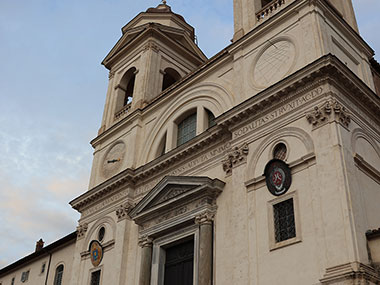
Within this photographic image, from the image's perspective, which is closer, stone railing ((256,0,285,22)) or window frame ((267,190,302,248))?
window frame ((267,190,302,248))

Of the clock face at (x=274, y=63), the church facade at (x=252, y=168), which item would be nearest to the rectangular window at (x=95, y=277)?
the church facade at (x=252, y=168)

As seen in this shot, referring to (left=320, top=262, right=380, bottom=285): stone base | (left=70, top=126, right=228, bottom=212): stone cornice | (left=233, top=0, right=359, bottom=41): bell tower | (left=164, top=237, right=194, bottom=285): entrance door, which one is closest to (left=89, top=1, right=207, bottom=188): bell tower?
(left=70, top=126, right=228, bottom=212): stone cornice

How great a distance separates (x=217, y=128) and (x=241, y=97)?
52.5 inches

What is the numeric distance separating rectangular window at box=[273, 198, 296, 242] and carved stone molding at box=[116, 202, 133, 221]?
7385 millimetres

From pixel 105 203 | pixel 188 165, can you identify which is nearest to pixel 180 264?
pixel 188 165

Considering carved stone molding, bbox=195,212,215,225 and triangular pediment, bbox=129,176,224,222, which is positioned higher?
triangular pediment, bbox=129,176,224,222

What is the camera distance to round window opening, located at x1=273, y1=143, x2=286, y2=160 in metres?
14.3

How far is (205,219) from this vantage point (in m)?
15.5

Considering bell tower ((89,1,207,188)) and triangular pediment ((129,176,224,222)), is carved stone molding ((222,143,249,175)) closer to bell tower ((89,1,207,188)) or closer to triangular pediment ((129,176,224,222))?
triangular pediment ((129,176,224,222))

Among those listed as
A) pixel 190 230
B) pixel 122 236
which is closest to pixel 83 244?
pixel 122 236

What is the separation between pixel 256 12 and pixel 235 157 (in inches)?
240

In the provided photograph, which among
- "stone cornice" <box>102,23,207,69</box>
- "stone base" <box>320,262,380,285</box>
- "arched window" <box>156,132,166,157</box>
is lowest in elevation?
"stone base" <box>320,262,380,285</box>

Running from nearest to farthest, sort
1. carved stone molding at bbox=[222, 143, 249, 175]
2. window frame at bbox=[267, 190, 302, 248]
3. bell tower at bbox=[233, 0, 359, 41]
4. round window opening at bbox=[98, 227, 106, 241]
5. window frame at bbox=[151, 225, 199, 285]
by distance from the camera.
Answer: window frame at bbox=[267, 190, 302, 248]
carved stone molding at bbox=[222, 143, 249, 175]
window frame at bbox=[151, 225, 199, 285]
bell tower at bbox=[233, 0, 359, 41]
round window opening at bbox=[98, 227, 106, 241]

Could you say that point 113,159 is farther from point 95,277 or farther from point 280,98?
point 280,98
